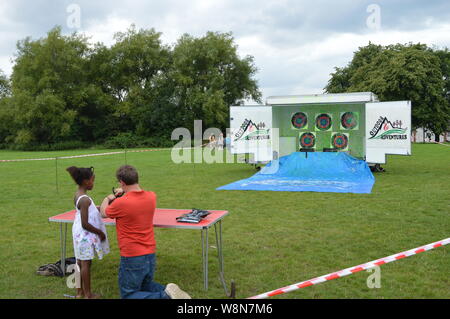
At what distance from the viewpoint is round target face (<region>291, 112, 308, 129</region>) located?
1731cm

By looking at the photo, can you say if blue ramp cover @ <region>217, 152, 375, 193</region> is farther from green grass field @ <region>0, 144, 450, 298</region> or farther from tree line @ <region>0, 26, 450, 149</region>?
tree line @ <region>0, 26, 450, 149</region>

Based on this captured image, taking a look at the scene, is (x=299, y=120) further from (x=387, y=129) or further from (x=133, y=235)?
(x=133, y=235)

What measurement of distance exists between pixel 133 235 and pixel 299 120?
14.5 meters

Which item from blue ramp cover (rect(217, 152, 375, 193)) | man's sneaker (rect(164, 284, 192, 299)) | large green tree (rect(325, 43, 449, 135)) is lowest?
man's sneaker (rect(164, 284, 192, 299))

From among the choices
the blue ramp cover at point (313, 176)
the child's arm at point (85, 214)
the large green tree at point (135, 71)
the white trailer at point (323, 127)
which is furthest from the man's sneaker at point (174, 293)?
the large green tree at point (135, 71)

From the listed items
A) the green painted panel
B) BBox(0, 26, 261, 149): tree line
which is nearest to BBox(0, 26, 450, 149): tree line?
BBox(0, 26, 261, 149): tree line

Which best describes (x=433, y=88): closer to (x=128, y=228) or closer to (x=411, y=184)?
(x=411, y=184)

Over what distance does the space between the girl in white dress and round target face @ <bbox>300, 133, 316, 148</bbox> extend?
14103mm

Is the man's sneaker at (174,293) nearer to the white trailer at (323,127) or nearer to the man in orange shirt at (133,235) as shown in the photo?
the man in orange shirt at (133,235)

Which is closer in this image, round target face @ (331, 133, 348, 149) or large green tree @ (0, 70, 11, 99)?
round target face @ (331, 133, 348, 149)

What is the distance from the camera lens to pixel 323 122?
55.9 feet

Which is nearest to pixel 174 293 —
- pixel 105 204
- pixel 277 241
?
pixel 105 204

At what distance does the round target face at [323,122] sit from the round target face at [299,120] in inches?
20.7

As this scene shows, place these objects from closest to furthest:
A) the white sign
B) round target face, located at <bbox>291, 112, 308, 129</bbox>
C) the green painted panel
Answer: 1. the white sign
2. the green painted panel
3. round target face, located at <bbox>291, 112, 308, 129</bbox>
